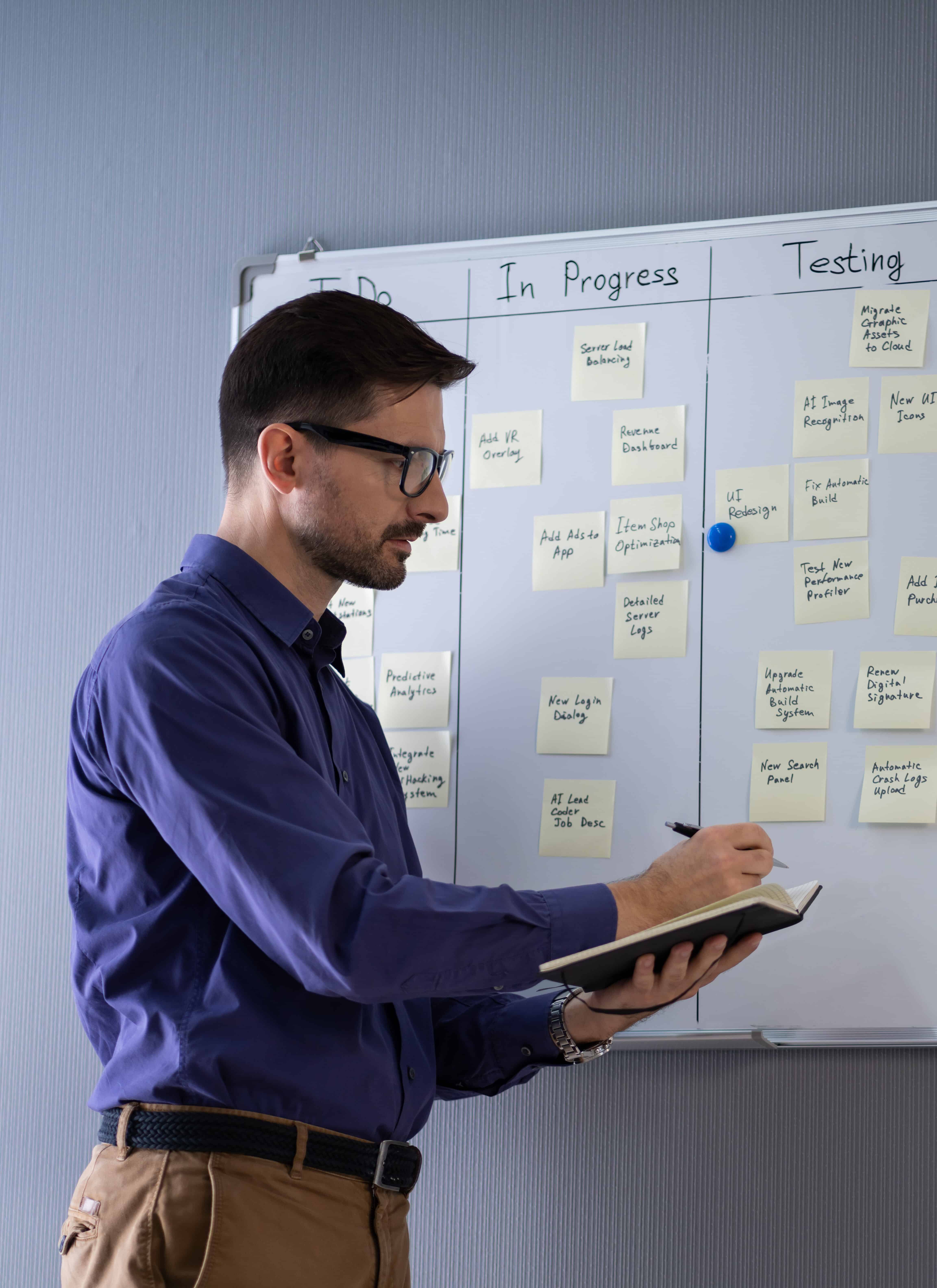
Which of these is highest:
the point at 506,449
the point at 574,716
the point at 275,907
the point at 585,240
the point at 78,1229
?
the point at 585,240

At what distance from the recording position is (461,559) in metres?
1.72

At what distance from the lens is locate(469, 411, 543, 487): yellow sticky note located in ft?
5.59

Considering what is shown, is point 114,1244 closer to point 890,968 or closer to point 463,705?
point 463,705

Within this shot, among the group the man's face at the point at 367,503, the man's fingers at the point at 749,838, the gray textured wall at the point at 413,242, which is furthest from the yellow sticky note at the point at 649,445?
the man's fingers at the point at 749,838

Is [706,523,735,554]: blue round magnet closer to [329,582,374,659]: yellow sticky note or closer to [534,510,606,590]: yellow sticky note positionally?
[534,510,606,590]: yellow sticky note

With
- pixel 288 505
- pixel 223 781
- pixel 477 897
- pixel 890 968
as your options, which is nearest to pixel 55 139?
pixel 288 505

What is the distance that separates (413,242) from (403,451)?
702mm

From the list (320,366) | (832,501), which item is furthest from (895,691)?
(320,366)

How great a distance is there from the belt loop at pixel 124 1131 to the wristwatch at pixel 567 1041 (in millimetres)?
499

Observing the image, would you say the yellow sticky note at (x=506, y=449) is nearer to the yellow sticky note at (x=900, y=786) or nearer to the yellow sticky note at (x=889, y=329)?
the yellow sticky note at (x=889, y=329)

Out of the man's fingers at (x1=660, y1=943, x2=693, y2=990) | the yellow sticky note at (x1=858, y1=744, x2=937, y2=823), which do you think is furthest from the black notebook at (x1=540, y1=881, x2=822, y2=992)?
the yellow sticky note at (x1=858, y1=744, x2=937, y2=823)

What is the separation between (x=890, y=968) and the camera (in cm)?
149

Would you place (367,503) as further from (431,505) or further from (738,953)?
(738,953)

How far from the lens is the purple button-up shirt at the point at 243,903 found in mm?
998
